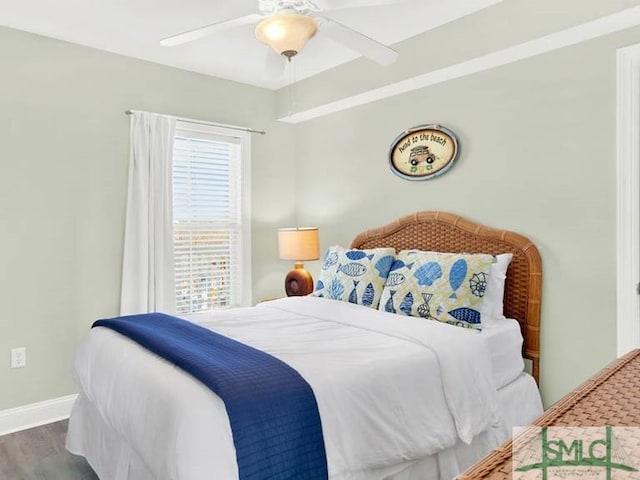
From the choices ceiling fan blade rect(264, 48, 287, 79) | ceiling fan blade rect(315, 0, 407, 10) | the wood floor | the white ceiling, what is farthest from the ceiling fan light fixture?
the wood floor

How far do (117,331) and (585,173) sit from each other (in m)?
2.69

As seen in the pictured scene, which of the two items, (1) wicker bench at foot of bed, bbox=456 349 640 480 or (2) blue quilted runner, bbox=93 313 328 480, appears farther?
(2) blue quilted runner, bbox=93 313 328 480

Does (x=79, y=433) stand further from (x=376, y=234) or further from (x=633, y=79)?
(x=633, y=79)

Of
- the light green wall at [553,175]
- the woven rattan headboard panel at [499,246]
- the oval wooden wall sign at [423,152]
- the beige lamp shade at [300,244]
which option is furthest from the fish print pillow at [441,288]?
the beige lamp shade at [300,244]

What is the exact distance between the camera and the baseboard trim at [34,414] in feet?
9.62

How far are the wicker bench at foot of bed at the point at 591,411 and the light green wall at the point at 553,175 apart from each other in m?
1.50

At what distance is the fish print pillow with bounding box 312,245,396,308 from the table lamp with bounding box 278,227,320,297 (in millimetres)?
521

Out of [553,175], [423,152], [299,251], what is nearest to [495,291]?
[553,175]

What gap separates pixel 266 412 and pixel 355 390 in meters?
0.39

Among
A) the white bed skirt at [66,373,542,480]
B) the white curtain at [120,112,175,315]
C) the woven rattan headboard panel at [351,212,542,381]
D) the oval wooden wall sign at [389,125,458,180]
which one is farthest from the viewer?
the white curtain at [120,112,175,315]

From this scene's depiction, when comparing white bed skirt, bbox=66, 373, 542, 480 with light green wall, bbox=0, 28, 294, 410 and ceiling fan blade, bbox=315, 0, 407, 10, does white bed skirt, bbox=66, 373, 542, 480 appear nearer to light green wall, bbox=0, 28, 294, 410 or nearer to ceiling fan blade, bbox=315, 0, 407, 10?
light green wall, bbox=0, 28, 294, 410

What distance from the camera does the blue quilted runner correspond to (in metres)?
1.44

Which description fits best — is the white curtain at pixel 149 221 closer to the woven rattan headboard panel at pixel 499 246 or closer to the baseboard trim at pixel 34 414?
the baseboard trim at pixel 34 414

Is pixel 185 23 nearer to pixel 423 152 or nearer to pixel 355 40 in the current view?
pixel 355 40
